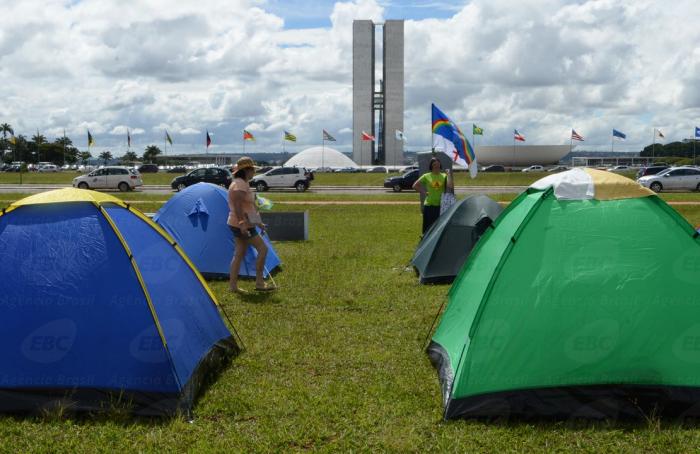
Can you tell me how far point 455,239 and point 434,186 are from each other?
6.25ft

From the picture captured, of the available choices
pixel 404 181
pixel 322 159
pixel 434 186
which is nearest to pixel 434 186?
pixel 434 186

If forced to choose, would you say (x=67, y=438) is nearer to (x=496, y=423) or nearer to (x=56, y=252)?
(x=56, y=252)

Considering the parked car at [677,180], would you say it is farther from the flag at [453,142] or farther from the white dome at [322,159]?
the white dome at [322,159]

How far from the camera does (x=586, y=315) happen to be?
5078 mm

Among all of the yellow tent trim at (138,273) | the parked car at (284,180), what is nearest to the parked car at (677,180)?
the parked car at (284,180)

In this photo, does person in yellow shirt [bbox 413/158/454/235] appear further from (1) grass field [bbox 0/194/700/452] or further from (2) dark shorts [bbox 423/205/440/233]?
(1) grass field [bbox 0/194/700/452]

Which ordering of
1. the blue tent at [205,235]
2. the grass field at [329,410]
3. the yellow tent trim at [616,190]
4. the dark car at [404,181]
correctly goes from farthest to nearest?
the dark car at [404,181]
the blue tent at [205,235]
the yellow tent trim at [616,190]
the grass field at [329,410]

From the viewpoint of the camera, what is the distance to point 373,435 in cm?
467

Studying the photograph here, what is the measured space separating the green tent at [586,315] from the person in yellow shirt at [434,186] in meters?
6.00

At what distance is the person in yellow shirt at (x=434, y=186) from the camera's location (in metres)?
11.4

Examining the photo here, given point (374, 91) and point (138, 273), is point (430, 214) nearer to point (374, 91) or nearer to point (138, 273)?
point (138, 273)

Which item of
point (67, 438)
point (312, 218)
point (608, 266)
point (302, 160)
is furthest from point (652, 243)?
point (302, 160)

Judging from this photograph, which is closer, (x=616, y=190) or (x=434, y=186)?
(x=616, y=190)

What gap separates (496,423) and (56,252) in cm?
363
